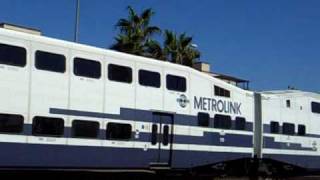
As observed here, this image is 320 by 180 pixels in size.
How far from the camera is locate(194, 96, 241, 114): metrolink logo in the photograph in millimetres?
25172

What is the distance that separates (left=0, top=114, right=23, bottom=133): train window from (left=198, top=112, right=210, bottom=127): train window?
835cm

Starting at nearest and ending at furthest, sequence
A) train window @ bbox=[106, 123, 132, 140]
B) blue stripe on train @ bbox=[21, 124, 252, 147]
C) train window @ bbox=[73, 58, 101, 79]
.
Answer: train window @ bbox=[73, 58, 101, 79] < train window @ bbox=[106, 123, 132, 140] < blue stripe on train @ bbox=[21, 124, 252, 147]

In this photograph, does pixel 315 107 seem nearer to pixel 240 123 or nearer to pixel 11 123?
pixel 240 123

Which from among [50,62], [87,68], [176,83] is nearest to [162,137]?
[176,83]

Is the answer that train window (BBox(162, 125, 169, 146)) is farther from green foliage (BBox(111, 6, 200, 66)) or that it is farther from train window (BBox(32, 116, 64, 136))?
green foliage (BBox(111, 6, 200, 66))

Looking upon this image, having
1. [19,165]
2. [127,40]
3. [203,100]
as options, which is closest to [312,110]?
[203,100]

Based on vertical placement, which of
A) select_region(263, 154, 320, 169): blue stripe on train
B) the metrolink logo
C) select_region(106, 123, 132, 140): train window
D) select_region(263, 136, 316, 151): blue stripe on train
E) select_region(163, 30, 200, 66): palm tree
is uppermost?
select_region(163, 30, 200, 66): palm tree

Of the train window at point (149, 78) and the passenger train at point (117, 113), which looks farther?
the train window at point (149, 78)

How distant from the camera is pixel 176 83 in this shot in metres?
24.3

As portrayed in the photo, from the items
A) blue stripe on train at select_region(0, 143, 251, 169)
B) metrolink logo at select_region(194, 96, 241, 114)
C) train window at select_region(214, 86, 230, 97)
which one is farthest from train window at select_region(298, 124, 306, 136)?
blue stripe on train at select_region(0, 143, 251, 169)

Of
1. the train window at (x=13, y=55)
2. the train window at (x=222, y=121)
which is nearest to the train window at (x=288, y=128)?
the train window at (x=222, y=121)

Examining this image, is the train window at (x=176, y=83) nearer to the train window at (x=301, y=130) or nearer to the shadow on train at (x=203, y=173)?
the shadow on train at (x=203, y=173)

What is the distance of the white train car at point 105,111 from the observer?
19000mm

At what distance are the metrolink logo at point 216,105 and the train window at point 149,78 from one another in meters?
2.23
